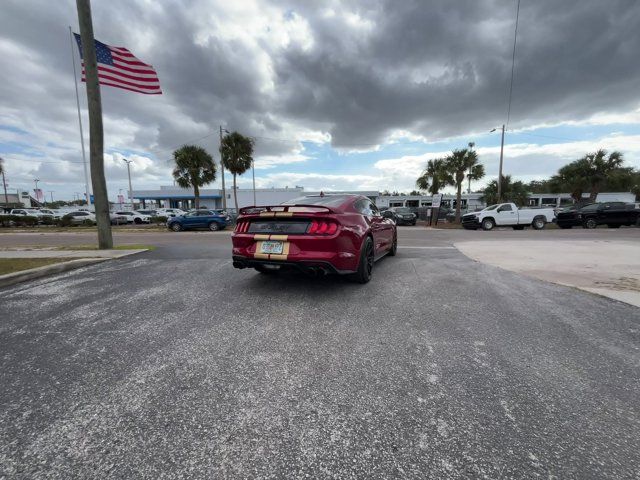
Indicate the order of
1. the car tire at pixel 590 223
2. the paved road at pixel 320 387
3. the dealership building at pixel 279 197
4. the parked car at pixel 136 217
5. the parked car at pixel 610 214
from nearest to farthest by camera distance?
1. the paved road at pixel 320 387
2. the parked car at pixel 610 214
3. the car tire at pixel 590 223
4. the parked car at pixel 136 217
5. the dealership building at pixel 279 197

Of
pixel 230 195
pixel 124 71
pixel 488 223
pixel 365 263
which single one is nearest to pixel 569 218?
pixel 488 223

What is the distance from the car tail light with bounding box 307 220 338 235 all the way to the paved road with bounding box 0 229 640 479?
85cm

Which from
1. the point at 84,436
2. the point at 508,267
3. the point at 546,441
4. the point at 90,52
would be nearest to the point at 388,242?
the point at 508,267

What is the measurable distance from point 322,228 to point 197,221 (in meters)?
19.0

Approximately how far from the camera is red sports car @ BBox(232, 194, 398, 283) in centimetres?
378

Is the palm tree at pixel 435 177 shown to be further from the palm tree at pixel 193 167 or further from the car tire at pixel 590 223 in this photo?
the palm tree at pixel 193 167

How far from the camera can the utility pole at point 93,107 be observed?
7496mm

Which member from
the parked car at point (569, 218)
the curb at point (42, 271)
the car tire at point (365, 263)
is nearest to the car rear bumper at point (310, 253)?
the car tire at point (365, 263)

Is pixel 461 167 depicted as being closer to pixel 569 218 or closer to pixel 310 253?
pixel 569 218

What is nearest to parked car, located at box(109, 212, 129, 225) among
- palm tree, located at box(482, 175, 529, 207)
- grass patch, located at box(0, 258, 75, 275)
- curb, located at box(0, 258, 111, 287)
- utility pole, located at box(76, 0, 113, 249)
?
utility pole, located at box(76, 0, 113, 249)

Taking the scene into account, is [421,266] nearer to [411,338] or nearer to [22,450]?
[411,338]

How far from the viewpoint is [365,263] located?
4.47 meters

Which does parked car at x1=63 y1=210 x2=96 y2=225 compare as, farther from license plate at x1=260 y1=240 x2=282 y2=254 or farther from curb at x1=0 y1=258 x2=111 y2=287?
license plate at x1=260 y1=240 x2=282 y2=254

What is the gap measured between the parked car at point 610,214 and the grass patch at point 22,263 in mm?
24447
